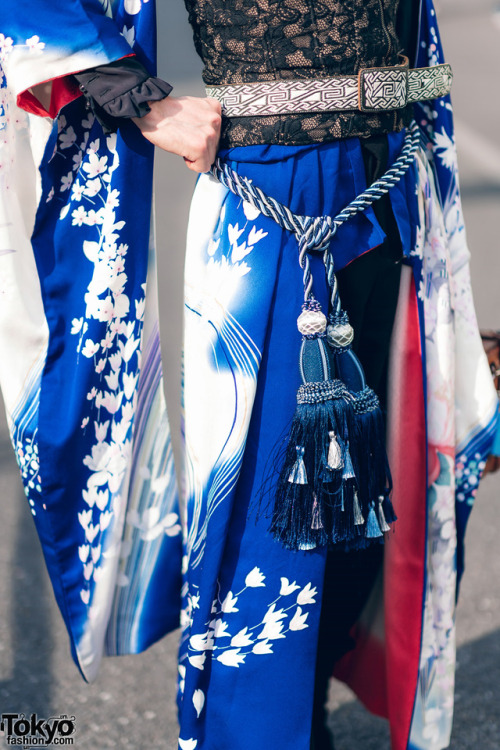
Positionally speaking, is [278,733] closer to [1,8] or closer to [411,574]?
[411,574]

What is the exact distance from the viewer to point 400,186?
47.1 inches

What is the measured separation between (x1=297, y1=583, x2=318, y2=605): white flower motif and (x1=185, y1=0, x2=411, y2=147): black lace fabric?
2.02 ft

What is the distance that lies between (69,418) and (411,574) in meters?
0.61

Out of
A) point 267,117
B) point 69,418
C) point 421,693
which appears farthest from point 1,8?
point 421,693

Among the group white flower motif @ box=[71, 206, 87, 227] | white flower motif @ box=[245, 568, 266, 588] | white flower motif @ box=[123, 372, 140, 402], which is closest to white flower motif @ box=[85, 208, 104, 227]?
white flower motif @ box=[71, 206, 87, 227]

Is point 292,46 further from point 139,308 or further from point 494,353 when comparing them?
point 494,353

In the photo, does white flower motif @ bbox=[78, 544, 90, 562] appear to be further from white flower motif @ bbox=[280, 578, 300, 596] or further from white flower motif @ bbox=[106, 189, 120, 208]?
white flower motif @ bbox=[106, 189, 120, 208]

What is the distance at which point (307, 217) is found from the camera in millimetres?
1104

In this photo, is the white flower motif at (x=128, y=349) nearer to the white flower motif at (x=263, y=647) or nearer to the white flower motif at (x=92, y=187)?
the white flower motif at (x=92, y=187)

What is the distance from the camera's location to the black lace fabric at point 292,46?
1.06 m

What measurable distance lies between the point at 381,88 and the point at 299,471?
20.6 inches

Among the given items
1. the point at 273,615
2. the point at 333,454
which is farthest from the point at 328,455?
the point at 273,615

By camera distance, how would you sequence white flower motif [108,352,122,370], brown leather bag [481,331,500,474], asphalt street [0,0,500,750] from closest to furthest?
white flower motif [108,352,122,370], brown leather bag [481,331,500,474], asphalt street [0,0,500,750]

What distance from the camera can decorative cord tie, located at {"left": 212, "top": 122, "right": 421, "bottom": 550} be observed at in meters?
1.09
